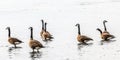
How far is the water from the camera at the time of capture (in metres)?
22.7

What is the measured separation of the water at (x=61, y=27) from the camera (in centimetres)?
2272

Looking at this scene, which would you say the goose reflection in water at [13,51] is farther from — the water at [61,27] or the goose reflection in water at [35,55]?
the goose reflection in water at [35,55]

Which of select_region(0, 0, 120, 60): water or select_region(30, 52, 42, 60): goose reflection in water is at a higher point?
select_region(0, 0, 120, 60): water

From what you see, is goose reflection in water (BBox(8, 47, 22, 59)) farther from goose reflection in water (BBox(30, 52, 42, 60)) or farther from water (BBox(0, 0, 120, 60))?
goose reflection in water (BBox(30, 52, 42, 60))

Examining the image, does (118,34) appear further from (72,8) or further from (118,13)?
(72,8)

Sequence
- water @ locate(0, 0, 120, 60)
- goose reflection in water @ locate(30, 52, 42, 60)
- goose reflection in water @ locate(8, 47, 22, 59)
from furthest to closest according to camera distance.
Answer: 1. goose reflection in water @ locate(8, 47, 22, 59)
2. water @ locate(0, 0, 120, 60)
3. goose reflection in water @ locate(30, 52, 42, 60)

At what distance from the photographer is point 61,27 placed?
112ft

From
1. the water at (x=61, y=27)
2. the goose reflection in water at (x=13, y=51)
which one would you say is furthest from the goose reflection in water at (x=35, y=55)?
the goose reflection in water at (x=13, y=51)

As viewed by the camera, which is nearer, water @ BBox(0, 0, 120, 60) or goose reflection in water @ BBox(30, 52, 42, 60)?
goose reflection in water @ BBox(30, 52, 42, 60)

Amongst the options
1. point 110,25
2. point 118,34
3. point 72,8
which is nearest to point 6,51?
point 118,34

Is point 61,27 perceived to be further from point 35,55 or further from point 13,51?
point 35,55

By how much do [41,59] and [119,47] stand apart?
173 inches

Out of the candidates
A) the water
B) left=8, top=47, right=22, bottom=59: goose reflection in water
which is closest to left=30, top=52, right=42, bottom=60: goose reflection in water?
the water

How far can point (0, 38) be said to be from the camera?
97.2 ft
